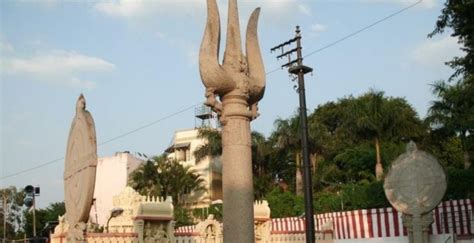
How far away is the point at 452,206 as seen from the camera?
18500mm

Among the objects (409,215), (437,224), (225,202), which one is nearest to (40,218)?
(437,224)

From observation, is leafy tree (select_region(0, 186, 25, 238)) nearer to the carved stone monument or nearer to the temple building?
the temple building

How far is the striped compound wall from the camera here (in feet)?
59.2

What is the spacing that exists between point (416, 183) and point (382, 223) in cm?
659

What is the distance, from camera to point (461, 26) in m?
13.3

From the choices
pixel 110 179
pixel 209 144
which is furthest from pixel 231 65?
pixel 110 179

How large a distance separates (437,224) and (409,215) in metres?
5.92

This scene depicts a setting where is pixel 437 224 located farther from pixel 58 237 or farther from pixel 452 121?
pixel 452 121

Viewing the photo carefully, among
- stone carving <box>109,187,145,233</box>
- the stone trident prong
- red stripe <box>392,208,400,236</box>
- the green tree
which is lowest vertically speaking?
red stripe <box>392,208,400,236</box>

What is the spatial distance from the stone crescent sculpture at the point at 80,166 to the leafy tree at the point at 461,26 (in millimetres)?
8605

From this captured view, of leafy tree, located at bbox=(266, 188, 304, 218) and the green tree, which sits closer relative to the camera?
leafy tree, located at bbox=(266, 188, 304, 218)

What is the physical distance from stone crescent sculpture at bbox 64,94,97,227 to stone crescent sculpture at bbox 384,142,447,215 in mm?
8228

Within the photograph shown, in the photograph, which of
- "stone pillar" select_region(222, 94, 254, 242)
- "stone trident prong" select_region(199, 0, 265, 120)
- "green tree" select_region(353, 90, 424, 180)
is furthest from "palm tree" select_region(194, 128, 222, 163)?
"stone pillar" select_region(222, 94, 254, 242)

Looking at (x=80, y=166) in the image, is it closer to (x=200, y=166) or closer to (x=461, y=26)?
(x=461, y=26)
